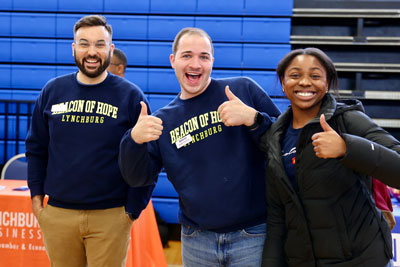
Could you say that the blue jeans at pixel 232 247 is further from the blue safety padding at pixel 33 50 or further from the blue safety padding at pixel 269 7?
the blue safety padding at pixel 33 50

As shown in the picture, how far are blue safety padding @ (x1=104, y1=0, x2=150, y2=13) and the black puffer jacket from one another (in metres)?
3.73

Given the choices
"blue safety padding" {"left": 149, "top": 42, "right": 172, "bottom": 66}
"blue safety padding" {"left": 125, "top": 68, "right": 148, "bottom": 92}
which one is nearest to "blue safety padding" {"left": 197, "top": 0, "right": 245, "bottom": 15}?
"blue safety padding" {"left": 149, "top": 42, "right": 172, "bottom": 66}

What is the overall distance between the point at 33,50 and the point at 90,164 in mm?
3552

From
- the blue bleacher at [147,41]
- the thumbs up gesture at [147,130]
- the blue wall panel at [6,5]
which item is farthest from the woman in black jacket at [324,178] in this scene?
the blue wall panel at [6,5]

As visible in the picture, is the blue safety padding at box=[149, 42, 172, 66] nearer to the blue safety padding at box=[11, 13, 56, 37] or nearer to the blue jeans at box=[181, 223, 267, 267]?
the blue safety padding at box=[11, 13, 56, 37]

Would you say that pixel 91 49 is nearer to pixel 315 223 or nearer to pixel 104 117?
pixel 104 117

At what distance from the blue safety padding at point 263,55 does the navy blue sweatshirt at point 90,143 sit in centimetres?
289

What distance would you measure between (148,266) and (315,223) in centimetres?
173

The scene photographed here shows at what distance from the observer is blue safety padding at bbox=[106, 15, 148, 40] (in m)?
4.62

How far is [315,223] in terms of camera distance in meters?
1.22

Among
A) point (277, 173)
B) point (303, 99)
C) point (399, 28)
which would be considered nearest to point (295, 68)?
point (303, 99)

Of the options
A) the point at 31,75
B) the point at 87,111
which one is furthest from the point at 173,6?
the point at 87,111

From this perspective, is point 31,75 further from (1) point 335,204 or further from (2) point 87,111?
(1) point 335,204

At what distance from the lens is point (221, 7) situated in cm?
452
